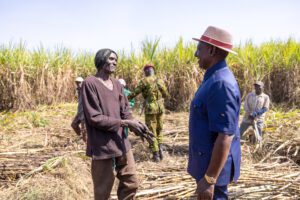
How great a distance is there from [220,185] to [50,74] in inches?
411

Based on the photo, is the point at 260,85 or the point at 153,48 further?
the point at 153,48

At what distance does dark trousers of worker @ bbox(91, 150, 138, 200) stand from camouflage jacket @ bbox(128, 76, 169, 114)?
2.90 metres

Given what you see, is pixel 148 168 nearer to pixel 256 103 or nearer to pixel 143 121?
pixel 256 103

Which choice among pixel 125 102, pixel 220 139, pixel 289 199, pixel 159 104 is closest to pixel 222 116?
pixel 220 139

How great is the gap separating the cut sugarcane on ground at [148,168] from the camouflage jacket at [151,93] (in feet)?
3.15

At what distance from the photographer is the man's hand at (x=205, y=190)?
204 centimetres

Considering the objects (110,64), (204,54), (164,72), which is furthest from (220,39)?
(164,72)

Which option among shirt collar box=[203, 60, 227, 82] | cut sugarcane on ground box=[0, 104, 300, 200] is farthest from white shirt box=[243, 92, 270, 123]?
shirt collar box=[203, 60, 227, 82]

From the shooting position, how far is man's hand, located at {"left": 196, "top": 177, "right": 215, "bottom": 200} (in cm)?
204

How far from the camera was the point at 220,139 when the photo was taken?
1992 mm

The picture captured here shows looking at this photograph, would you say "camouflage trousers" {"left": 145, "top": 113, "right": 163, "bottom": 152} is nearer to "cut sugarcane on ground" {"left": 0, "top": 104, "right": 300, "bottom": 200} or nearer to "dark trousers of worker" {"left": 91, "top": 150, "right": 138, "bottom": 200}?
"cut sugarcane on ground" {"left": 0, "top": 104, "right": 300, "bottom": 200}

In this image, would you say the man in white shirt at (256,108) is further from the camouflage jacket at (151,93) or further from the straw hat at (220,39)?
the straw hat at (220,39)

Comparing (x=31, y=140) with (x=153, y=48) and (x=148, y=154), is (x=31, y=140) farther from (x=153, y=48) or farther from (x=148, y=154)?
(x=153, y=48)

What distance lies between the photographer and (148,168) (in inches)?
205
